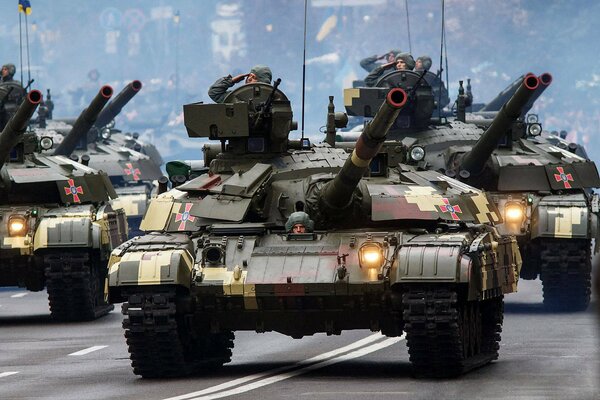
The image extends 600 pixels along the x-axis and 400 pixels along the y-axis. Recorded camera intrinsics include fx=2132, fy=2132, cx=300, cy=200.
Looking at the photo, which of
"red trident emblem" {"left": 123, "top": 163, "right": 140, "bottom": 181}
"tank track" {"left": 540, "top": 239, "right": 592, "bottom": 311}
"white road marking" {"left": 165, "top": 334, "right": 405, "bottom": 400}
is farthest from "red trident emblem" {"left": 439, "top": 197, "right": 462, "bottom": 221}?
"red trident emblem" {"left": 123, "top": 163, "right": 140, "bottom": 181}

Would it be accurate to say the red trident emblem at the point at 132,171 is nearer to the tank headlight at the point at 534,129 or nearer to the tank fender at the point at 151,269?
the tank headlight at the point at 534,129

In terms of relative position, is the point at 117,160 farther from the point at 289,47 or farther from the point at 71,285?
the point at 289,47

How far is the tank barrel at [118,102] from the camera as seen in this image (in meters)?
49.1

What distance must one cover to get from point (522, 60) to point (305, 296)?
276ft

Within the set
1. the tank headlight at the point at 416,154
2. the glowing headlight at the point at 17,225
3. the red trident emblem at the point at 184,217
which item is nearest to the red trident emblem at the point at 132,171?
the glowing headlight at the point at 17,225

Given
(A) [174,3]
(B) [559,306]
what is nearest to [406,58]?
(B) [559,306]

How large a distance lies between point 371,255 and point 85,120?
1959cm

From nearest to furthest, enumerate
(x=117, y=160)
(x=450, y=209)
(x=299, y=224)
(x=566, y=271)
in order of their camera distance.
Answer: (x=299, y=224) < (x=450, y=209) < (x=566, y=271) < (x=117, y=160)

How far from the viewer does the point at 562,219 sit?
37.3 metres

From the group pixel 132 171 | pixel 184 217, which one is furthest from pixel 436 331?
pixel 132 171

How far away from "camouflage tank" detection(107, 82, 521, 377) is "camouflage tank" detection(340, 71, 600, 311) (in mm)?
6627

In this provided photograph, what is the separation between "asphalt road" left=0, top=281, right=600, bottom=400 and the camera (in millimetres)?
23938

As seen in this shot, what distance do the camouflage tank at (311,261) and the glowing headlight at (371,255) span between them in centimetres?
2

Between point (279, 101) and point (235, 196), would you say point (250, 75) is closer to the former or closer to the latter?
point (279, 101)
